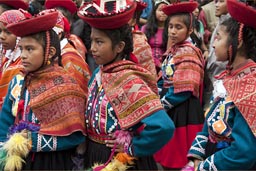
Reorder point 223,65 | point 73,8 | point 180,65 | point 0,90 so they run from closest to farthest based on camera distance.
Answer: point 0,90
point 180,65
point 73,8
point 223,65

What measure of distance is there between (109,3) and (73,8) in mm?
2441

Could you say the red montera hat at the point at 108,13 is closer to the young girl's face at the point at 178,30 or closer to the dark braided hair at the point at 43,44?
the dark braided hair at the point at 43,44

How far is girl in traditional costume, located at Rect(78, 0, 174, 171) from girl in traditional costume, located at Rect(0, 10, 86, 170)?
0.45 ft

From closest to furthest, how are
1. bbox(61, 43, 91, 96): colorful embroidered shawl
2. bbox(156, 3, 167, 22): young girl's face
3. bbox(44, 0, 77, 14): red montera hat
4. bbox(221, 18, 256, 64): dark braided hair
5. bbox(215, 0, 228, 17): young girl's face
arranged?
bbox(221, 18, 256, 64): dark braided hair, bbox(61, 43, 91, 96): colorful embroidered shawl, bbox(44, 0, 77, 14): red montera hat, bbox(215, 0, 228, 17): young girl's face, bbox(156, 3, 167, 22): young girl's face

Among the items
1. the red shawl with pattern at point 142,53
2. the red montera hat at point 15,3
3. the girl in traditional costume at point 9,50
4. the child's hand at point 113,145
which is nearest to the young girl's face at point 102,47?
the child's hand at point 113,145

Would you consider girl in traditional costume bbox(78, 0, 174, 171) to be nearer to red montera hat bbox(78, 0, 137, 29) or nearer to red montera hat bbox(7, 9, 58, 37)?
red montera hat bbox(78, 0, 137, 29)

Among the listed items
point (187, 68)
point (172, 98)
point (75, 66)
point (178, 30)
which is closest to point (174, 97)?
point (172, 98)

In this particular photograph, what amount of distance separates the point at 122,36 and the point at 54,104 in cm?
65

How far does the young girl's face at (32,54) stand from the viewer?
3.39 metres

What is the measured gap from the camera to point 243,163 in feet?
9.53

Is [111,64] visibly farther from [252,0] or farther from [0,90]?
[0,90]

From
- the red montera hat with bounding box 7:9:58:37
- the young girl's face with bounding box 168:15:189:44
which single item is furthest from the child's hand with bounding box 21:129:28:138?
the young girl's face with bounding box 168:15:189:44

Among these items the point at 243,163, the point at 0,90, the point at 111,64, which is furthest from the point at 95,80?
the point at 0,90

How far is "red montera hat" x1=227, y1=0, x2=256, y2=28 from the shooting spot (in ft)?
9.86
